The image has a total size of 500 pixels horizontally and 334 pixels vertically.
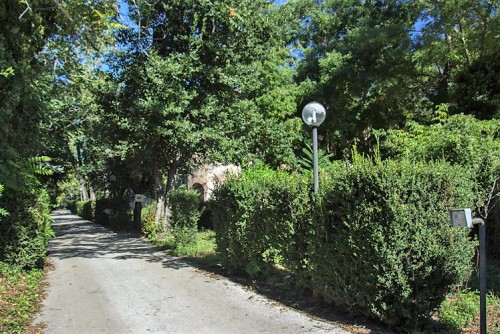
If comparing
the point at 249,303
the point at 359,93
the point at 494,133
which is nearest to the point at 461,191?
the point at 249,303

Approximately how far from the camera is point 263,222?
7539 millimetres

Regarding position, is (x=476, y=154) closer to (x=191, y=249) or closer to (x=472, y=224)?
(x=472, y=224)

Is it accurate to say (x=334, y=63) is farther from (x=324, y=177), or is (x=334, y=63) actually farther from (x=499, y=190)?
(x=324, y=177)

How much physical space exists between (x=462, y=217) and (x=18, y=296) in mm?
6888

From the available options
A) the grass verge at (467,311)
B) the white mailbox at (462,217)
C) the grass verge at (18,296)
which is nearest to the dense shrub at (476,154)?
the grass verge at (467,311)

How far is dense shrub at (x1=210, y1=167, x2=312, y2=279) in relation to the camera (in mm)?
6531

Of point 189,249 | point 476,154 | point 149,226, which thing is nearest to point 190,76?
point 189,249

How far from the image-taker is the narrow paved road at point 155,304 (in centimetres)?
571

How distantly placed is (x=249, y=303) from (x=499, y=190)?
498 centimetres

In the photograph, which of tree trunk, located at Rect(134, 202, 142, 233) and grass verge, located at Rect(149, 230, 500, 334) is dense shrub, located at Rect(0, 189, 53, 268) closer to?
grass verge, located at Rect(149, 230, 500, 334)

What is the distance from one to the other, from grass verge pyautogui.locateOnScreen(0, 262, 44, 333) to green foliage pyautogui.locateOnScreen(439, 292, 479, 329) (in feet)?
18.0

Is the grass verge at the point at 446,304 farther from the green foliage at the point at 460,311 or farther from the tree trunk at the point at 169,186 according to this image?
the tree trunk at the point at 169,186

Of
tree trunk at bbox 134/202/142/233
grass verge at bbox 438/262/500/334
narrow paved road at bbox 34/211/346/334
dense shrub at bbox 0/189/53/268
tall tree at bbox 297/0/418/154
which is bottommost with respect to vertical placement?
narrow paved road at bbox 34/211/346/334

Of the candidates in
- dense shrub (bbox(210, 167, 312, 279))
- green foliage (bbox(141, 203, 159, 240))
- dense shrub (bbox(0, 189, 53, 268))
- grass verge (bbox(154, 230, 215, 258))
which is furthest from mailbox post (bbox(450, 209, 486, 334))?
green foliage (bbox(141, 203, 159, 240))
